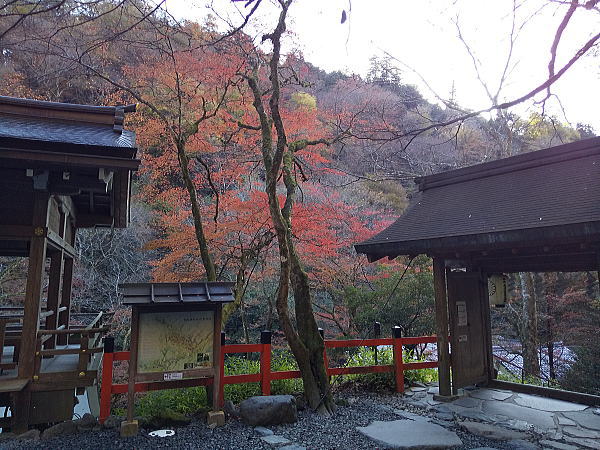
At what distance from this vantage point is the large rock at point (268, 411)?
17.1 ft

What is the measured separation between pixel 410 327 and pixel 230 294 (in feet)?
21.9

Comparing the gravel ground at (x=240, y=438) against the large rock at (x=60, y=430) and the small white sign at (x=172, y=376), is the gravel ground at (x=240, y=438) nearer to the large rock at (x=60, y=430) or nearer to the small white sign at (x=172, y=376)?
the large rock at (x=60, y=430)

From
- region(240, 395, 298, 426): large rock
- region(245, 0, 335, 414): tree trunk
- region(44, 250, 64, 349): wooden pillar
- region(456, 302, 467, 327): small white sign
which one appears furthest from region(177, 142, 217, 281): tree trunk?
region(456, 302, 467, 327): small white sign

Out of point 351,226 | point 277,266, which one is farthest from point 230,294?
point 351,226

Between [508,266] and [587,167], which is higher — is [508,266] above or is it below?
below

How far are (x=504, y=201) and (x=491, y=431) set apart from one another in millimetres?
3155

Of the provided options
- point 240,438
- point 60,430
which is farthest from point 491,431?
point 60,430

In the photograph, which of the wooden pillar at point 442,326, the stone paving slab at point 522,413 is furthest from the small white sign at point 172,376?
the stone paving slab at point 522,413

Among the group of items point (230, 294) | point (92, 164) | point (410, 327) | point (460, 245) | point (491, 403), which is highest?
point (92, 164)

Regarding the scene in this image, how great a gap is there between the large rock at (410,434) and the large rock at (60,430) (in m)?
3.56

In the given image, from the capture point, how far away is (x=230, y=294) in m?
5.48

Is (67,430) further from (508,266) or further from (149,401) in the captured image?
(508,266)

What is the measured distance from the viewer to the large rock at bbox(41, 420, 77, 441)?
4.93 m

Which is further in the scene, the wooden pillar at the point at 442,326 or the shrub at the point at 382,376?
the shrub at the point at 382,376
